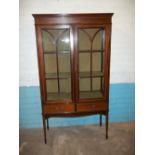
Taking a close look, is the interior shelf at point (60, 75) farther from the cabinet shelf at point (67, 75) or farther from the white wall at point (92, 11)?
the white wall at point (92, 11)

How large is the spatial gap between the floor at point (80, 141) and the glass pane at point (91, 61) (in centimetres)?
61

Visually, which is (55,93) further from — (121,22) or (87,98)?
(121,22)

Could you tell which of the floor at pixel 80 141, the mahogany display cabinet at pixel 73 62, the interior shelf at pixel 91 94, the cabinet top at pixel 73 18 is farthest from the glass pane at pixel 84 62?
the floor at pixel 80 141

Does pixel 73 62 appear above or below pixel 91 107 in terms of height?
above

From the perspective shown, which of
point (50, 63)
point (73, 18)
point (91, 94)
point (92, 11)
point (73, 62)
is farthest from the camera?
point (92, 11)

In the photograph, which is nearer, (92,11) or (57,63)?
(57,63)

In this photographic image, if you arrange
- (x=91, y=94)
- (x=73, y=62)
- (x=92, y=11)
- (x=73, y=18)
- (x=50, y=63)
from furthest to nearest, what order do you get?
(x=92, y=11) → (x=91, y=94) → (x=50, y=63) → (x=73, y=62) → (x=73, y=18)

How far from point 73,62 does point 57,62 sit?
0.27 meters

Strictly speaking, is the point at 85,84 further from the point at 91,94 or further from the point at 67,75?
the point at 67,75

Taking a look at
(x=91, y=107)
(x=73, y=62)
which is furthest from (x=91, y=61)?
(x=91, y=107)

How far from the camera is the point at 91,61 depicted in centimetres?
230

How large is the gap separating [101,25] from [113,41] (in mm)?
607

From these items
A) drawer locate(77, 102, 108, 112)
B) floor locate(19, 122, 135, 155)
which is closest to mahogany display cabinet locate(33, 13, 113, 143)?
drawer locate(77, 102, 108, 112)
